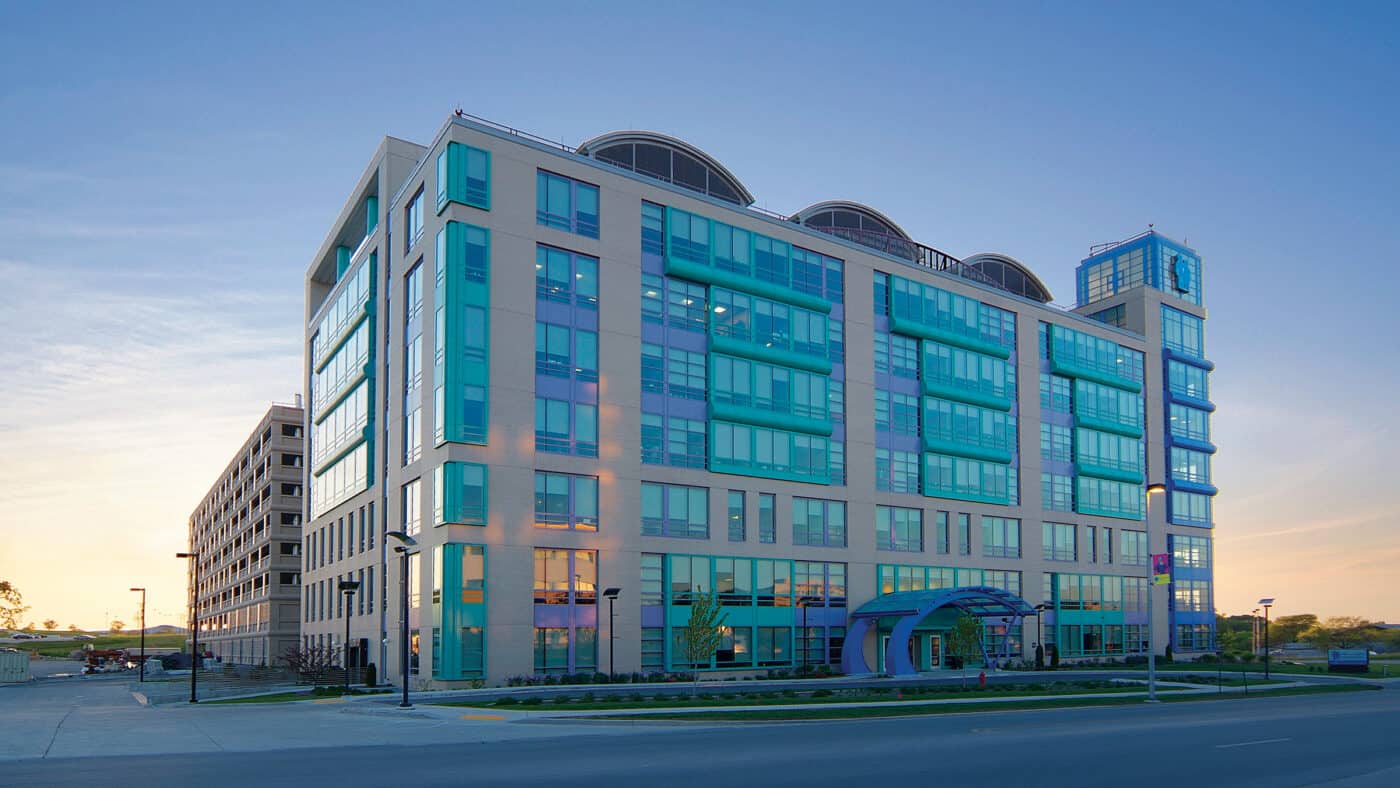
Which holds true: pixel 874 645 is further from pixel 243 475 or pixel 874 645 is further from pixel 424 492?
pixel 243 475

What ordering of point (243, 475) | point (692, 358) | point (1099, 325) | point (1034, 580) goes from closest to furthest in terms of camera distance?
point (692, 358), point (1034, 580), point (1099, 325), point (243, 475)

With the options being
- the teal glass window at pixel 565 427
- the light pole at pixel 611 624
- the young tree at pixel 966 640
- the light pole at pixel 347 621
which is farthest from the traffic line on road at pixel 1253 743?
the light pole at pixel 347 621

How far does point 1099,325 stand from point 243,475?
8553 cm

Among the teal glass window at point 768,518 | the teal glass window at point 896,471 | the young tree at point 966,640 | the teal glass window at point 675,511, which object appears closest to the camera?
the young tree at point 966,640

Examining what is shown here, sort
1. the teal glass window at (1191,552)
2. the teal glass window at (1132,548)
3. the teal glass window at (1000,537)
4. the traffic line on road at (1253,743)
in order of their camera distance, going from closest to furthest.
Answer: the traffic line on road at (1253,743), the teal glass window at (1000,537), the teal glass window at (1132,548), the teal glass window at (1191,552)

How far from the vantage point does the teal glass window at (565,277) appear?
175 ft

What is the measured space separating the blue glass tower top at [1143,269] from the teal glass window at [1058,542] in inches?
903

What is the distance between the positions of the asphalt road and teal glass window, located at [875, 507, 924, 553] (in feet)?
116

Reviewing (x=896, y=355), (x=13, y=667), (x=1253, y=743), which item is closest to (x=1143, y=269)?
(x=896, y=355)

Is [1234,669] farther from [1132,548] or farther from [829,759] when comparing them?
[829,759]

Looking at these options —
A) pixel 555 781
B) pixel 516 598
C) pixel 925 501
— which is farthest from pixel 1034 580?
pixel 555 781

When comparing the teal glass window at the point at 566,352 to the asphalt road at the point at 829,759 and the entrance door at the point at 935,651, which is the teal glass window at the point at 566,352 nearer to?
the asphalt road at the point at 829,759

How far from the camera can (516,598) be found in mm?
50219

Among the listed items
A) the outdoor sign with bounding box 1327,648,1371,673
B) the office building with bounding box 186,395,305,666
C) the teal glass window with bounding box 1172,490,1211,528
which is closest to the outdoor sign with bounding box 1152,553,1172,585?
the outdoor sign with bounding box 1327,648,1371,673
